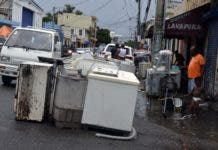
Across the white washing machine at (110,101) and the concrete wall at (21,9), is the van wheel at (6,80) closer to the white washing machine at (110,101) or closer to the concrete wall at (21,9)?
the white washing machine at (110,101)

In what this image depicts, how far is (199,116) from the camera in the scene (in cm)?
1647

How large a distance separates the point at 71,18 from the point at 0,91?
334 ft

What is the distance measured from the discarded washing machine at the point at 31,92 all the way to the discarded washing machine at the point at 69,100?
35 cm

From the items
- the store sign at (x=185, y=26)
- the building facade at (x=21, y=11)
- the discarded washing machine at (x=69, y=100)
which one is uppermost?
the building facade at (x=21, y=11)

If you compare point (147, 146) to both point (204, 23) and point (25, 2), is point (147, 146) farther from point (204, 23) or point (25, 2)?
point (25, 2)

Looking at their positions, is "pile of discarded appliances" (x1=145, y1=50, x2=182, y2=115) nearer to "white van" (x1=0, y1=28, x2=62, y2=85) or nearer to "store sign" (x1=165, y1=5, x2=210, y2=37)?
"store sign" (x1=165, y1=5, x2=210, y2=37)

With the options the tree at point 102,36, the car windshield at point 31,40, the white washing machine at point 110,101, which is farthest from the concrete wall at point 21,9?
the tree at point 102,36

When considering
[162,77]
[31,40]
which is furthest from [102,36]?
[31,40]

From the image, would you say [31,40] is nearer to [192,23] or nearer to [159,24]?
[159,24]

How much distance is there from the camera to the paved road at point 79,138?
385 inches

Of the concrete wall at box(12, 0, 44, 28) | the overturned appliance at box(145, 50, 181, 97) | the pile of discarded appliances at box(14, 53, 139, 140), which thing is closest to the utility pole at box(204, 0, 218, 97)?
the overturned appliance at box(145, 50, 181, 97)

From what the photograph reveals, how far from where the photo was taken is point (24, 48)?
18.8m

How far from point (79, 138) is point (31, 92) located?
161cm

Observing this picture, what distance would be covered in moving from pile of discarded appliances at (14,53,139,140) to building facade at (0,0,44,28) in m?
49.1
